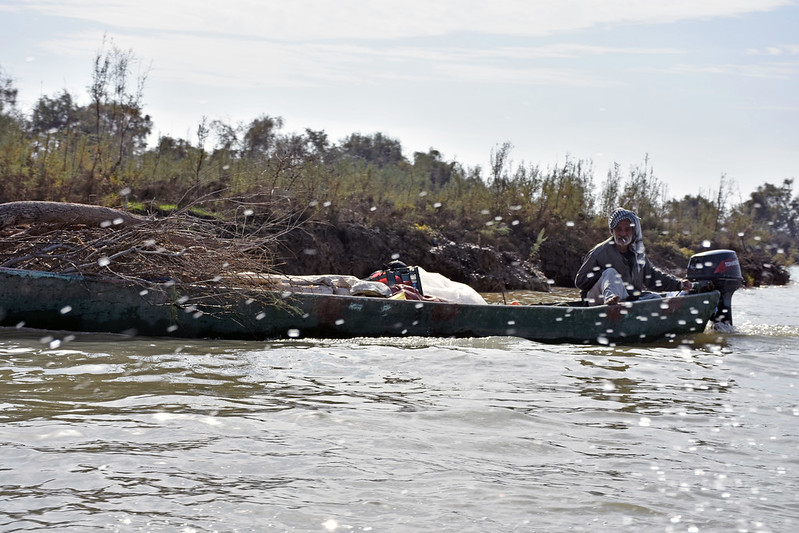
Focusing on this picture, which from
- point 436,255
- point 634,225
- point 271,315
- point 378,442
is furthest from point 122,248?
point 436,255

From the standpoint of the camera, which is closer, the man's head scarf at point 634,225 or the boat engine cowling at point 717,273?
the man's head scarf at point 634,225

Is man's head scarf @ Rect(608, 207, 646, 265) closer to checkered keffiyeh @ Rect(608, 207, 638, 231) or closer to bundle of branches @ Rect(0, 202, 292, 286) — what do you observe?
checkered keffiyeh @ Rect(608, 207, 638, 231)

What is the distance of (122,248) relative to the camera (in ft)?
23.8

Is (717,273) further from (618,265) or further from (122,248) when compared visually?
(122,248)

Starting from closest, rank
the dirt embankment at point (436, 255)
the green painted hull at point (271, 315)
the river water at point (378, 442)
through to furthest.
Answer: the river water at point (378, 442) < the green painted hull at point (271, 315) < the dirt embankment at point (436, 255)

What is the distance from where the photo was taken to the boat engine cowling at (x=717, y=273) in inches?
352

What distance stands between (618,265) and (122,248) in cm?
507

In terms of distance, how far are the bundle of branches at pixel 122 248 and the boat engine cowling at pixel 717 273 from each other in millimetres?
5001

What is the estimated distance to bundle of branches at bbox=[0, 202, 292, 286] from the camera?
279 inches

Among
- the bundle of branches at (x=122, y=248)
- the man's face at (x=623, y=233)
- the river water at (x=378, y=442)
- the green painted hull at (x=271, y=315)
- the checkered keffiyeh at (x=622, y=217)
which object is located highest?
the checkered keffiyeh at (x=622, y=217)

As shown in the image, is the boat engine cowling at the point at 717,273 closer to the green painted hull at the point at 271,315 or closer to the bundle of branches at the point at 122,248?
the green painted hull at the point at 271,315

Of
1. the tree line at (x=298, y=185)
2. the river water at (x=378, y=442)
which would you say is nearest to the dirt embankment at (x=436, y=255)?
the tree line at (x=298, y=185)

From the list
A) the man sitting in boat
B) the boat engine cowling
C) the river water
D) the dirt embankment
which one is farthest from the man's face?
the dirt embankment

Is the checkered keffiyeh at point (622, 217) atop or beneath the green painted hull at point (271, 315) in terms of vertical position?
atop
